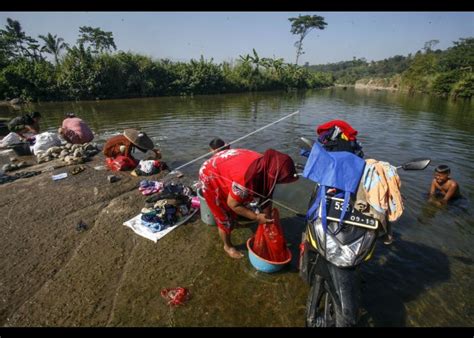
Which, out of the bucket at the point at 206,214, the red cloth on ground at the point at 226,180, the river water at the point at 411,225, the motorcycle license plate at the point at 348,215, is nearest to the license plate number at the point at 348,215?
the motorcycle license plate at the point at 348,215

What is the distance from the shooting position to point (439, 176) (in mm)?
5773

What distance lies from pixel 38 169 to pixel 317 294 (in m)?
7.80

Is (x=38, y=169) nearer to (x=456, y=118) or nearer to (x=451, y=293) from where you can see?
(x=451, y=293)

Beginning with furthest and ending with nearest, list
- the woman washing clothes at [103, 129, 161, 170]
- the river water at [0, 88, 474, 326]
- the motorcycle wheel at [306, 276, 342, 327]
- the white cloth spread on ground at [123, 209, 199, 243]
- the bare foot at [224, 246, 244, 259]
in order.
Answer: the woman washing clothes at [103, 129, 161, 170] < the white cloth spread on ground at [123, 209, 199, 243] < the bare foot at [224, 246, 244, 259] < the river water at [0, 88, 474, 326] < the motorcycle wheel at [306, 276, 342, 327]

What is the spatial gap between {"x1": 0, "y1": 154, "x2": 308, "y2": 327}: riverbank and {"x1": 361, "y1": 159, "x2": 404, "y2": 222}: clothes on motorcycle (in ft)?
5.00

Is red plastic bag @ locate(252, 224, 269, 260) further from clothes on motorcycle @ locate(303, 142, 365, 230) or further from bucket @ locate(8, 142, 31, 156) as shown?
bucket @ locate(8, 142, 31, 156)

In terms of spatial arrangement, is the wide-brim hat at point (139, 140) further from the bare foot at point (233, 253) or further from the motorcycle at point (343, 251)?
the motorcycle at point (343, 251)

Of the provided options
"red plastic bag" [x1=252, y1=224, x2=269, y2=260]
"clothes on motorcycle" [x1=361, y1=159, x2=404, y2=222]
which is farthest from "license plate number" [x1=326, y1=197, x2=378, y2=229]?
"red plastic bag" [x1=252, y1=224, x2=269, y2=260]

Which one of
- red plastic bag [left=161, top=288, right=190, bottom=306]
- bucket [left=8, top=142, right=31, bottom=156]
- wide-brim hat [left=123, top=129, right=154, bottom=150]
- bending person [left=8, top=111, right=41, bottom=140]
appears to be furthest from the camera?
bending person [left=8, top=111, right=41, bottom=140]

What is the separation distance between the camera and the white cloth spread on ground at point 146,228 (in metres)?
4.22

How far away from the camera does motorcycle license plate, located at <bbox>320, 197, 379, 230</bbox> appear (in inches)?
91.3

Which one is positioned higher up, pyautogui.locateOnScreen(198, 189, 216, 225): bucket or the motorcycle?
the motorcycle
